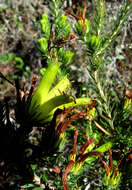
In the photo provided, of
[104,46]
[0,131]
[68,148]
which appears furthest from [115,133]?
[68,148]

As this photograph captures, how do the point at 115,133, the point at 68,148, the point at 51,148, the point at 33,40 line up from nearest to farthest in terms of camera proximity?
the point at 51,148 → the point at 115,133 → the point at 68,148 → the point at 33,40

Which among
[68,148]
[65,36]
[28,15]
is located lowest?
[68,148]

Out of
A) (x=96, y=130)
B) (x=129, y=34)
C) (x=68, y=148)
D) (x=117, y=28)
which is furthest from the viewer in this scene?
(x=129, y=34)

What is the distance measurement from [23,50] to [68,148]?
2072 millimetres

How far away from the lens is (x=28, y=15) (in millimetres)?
3959

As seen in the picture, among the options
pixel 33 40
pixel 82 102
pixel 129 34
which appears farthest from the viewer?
pixel 33 40

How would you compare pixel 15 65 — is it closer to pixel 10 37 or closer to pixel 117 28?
pixel 10 37

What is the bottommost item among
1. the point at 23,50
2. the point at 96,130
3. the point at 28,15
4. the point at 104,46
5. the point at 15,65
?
the point at 96,130

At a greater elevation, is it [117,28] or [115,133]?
[117,28]

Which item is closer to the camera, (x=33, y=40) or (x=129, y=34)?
(x=129, y=34)

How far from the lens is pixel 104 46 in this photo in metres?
1.27

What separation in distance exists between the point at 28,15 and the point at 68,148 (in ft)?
8.86

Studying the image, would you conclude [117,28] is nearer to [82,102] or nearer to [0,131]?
[82,102]

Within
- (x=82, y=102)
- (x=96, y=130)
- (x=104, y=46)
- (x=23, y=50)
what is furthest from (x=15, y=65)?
(x=82, y=102)
